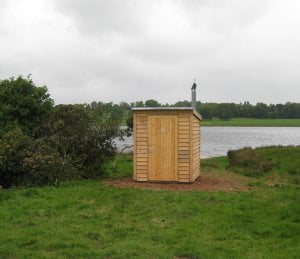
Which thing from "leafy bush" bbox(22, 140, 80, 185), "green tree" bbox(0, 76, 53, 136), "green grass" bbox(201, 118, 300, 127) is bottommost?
"leafy bush" bbox(22, 140, 80, 185)

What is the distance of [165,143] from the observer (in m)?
14.0

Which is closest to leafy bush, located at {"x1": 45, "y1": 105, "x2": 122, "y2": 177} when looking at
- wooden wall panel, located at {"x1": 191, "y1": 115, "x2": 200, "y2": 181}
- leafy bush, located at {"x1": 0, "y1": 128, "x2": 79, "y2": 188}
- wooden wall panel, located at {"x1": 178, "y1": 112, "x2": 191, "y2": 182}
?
leafy bush, located at {"x1": 0, "y1": 128, "x2": 79, "y2": 188}

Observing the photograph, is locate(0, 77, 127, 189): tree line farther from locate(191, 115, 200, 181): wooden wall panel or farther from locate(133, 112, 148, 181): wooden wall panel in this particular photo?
locate(191, 115, 200, 181): wooden wall panel

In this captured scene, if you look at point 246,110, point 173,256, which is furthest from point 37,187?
point 246,110

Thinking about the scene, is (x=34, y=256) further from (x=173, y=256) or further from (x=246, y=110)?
(x=246, y=110)

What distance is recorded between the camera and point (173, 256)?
6.95 meters

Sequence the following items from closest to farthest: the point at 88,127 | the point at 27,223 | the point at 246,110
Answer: the point at 27,223, the point at 88,127, the point at 246,110

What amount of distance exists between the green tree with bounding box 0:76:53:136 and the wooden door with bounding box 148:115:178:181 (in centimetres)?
431

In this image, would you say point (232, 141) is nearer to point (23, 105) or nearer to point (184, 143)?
point (23, 105)

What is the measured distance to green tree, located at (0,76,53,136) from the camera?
15.9 metres

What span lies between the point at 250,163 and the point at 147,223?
48.2 feet

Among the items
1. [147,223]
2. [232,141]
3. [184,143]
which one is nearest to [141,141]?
[184,143]

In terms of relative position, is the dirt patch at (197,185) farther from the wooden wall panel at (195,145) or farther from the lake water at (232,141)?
the lake water at (232,141)

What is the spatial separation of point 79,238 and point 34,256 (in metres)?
1.07
